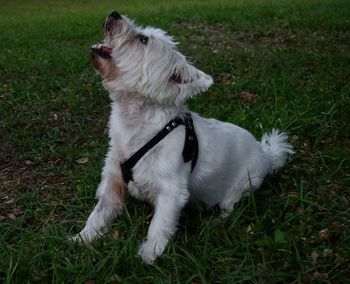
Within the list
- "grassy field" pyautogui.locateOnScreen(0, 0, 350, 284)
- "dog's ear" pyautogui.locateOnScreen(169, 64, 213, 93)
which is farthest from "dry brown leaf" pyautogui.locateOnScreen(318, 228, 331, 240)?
"dog's ear" pyautogui.locateOnScreen(169, 64, 213, 93)

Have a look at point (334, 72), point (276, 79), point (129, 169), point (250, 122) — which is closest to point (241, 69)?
point (276, 79)

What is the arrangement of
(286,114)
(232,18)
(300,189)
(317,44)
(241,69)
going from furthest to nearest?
(232,18)
(317,44)
(241,69)
(286,114)
(300,189)

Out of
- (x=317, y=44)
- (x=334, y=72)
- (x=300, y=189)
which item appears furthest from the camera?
(x=317, y=44)

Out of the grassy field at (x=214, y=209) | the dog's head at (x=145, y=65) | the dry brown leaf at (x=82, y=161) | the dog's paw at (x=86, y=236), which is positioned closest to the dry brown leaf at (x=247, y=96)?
the grassy field at (x=214, y=209)

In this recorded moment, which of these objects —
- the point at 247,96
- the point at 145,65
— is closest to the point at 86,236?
the point at 145,65

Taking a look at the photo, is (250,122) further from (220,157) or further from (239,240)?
(239,240)

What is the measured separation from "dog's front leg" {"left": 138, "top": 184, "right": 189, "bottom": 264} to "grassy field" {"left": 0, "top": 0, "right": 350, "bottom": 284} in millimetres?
73

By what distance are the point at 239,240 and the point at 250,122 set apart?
2265mm

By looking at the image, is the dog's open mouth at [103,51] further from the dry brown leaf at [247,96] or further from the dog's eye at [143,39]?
the dry brown leaf at [247,96]

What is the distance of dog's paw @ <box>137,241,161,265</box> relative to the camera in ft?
10.9

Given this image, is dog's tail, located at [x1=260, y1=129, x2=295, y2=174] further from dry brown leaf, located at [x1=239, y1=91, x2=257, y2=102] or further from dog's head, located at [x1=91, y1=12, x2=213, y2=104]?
dry brown leaf, located at [x1=239, y1=91, x2=257, y2=102]

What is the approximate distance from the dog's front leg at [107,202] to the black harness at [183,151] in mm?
166

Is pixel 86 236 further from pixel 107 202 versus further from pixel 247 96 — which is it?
pixel 247 96

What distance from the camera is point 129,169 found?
362 centimetres
